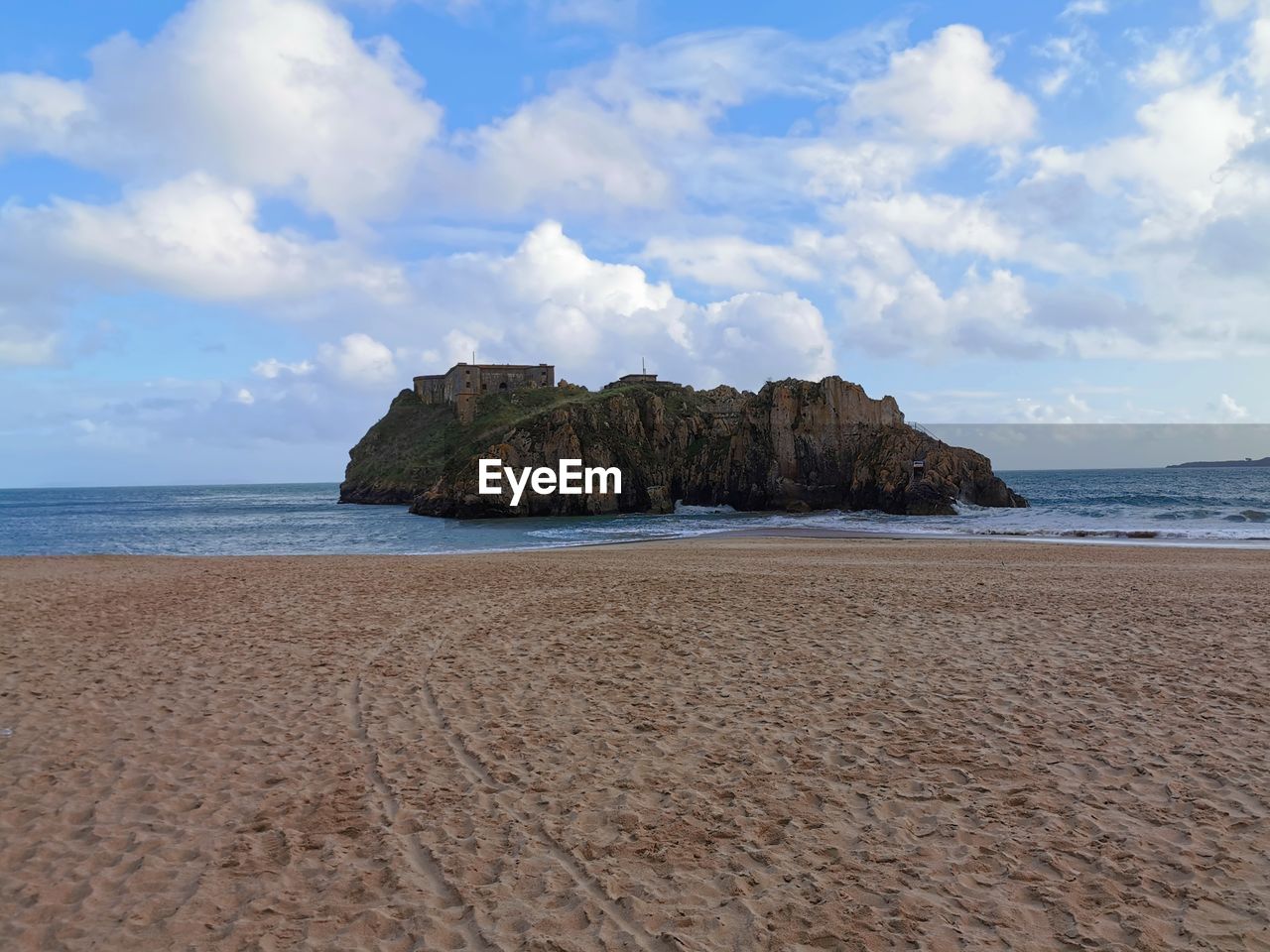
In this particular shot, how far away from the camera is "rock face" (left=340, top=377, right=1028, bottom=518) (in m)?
60.1

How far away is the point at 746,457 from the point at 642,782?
63.4 m

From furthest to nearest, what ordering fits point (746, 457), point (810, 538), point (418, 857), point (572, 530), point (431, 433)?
point (431, 433) < point (746, 457) < point (572, 530) < point (810, 538) < point (418, 857)

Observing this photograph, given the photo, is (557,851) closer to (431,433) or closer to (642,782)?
(642,782)

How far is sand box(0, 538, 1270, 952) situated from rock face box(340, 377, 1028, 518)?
160ft

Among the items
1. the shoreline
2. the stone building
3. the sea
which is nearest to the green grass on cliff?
the stone building

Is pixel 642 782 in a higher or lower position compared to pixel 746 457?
lower

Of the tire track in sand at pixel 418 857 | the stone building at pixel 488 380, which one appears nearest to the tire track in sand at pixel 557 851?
the tire track in sand at pixel 418 857

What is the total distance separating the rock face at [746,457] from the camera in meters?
60.1

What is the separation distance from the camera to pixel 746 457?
2707 inches

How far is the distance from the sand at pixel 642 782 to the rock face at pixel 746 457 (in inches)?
1926

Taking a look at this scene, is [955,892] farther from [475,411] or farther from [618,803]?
[475,411]

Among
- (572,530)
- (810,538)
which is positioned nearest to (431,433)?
(572,530)

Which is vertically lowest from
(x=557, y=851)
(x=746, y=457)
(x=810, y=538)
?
(x=557, y=851)

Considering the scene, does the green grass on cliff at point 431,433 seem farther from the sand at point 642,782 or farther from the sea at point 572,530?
the sand at point 642,782
